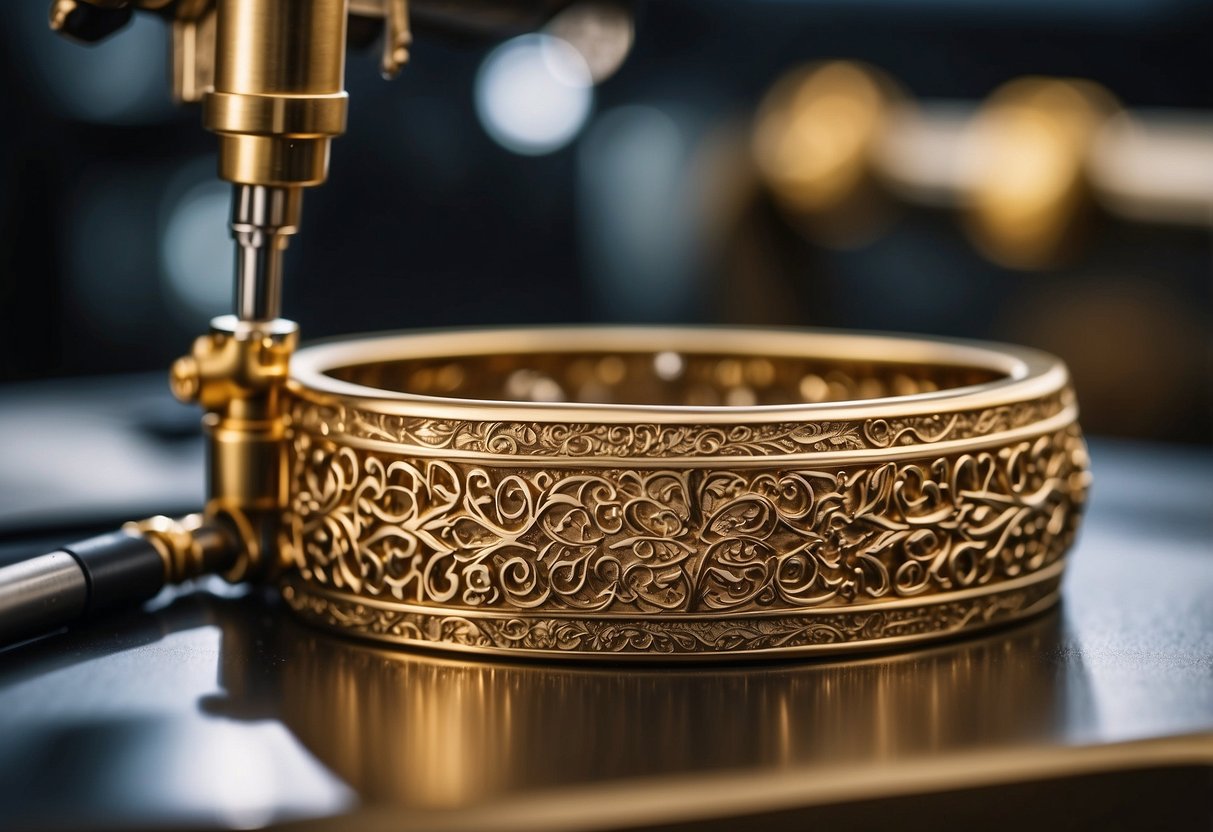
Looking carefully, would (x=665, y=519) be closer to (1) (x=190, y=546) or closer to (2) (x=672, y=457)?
(2) (x=672, y=457)

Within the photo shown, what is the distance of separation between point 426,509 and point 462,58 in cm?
142

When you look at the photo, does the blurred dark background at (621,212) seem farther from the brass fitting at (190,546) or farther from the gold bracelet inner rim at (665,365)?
the brass fitting at (190,546)

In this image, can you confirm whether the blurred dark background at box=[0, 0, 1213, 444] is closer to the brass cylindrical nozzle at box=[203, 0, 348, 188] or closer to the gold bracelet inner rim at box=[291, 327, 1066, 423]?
the gold bracelet inner rim at box=[291, 327, 1066, 423]

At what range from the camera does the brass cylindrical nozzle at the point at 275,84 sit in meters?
0.59

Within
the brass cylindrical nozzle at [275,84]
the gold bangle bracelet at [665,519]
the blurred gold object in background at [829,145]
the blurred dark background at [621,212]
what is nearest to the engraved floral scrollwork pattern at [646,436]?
the gold bangle bracelet at [665,519]

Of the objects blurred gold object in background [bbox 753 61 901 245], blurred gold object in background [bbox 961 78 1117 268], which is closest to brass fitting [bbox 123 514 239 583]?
blurred gold object in background [bbox 961 78 1117 268]

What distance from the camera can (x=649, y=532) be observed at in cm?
55

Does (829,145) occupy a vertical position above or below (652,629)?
above

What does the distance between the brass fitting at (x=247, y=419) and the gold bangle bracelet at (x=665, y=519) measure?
0.6 inches

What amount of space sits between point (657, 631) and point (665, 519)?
1.7 inches

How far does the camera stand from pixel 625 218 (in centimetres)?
206

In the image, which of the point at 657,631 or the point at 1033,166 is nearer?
the point at 657,631

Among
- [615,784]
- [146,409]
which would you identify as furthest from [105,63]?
[615,784]

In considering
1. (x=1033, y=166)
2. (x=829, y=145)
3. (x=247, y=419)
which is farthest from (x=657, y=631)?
(x=829, y=145)
